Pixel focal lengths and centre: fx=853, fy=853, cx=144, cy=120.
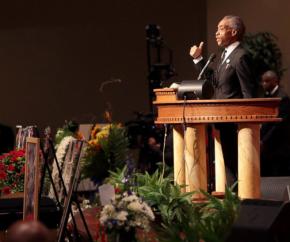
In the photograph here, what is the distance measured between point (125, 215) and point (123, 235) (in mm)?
103

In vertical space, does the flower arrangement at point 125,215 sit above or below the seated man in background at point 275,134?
below

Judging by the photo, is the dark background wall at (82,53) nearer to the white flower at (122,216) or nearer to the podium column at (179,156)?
the podium column at (179,156)

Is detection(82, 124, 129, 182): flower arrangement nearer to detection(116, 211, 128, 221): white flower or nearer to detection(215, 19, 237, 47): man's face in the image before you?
detection(215, 19, 237, 47): man's face

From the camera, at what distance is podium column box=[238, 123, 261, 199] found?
5.12 metres

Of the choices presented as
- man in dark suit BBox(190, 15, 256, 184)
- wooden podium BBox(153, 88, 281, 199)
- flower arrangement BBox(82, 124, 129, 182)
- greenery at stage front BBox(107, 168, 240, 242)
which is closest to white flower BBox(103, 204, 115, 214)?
greenery at stage front BBox(107, 168, 240, 242)

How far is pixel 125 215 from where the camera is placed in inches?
159

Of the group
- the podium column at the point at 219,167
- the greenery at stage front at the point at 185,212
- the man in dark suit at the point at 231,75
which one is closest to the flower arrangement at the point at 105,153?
the podium column at the point at 219,167

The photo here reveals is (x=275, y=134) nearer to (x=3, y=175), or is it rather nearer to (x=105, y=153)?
(x=105, y=153)

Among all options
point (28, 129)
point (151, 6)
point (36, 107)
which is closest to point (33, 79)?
point (36, 107)

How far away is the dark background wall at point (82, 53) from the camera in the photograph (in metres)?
11.6

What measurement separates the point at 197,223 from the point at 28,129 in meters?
2.63

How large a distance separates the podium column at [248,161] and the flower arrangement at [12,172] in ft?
6.67

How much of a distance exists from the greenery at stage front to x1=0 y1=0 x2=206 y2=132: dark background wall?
238 inches

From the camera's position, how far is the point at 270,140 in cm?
746
